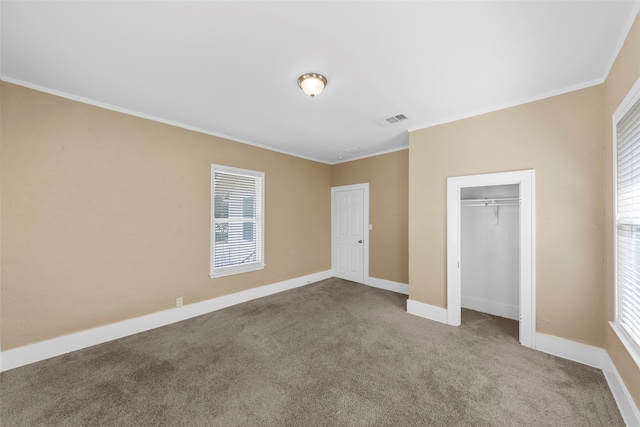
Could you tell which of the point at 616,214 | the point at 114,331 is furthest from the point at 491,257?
the point at 114,331

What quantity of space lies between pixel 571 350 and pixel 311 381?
2.49 m

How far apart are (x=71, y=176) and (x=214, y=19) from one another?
230cm

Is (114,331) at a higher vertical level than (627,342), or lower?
lower

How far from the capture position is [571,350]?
2.32m

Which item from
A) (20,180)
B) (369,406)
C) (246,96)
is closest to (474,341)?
(369,406)

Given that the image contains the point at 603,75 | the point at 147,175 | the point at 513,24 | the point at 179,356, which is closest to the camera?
the point at 513,24

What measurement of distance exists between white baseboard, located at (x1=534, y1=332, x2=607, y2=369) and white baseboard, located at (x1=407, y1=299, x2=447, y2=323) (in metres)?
0.91

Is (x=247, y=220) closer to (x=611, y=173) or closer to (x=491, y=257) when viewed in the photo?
(x=491, y=257)

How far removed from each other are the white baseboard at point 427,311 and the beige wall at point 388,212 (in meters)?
0.93

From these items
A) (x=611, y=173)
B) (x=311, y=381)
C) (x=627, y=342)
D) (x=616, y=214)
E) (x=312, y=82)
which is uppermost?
(x=312, y=82)

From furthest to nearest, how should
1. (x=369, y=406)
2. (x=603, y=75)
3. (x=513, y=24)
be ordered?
(x=603, y=75) < (x=369, y=406) < (x=513, y=24)

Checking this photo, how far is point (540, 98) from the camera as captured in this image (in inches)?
98.3

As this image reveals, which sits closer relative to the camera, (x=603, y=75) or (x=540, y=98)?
(x=603, y=75)

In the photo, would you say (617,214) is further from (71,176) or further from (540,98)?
(71,176)
